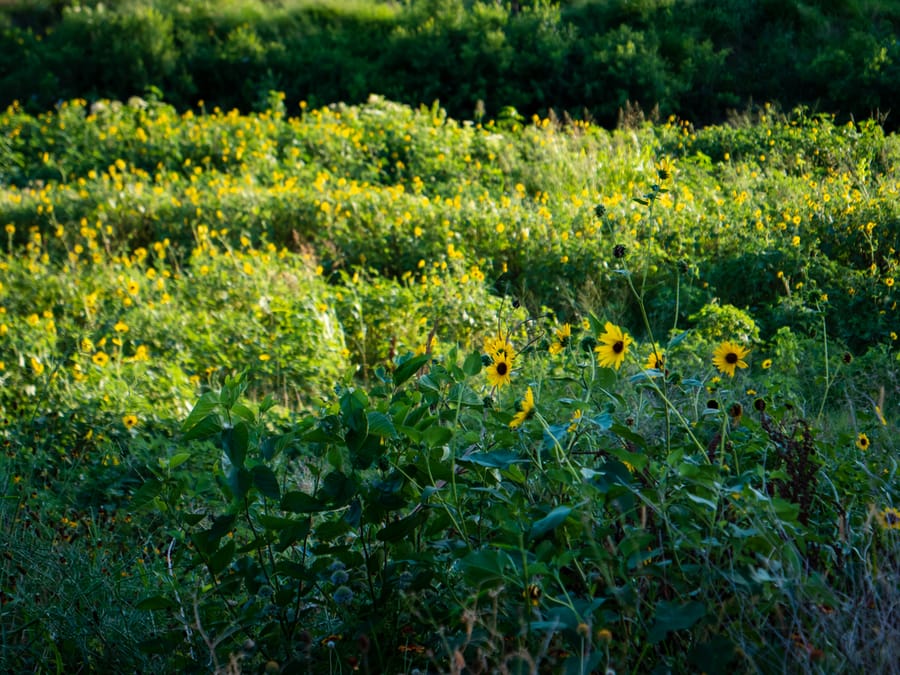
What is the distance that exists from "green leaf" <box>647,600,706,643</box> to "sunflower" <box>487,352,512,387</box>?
2.05ft

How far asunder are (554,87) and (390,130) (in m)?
2.71

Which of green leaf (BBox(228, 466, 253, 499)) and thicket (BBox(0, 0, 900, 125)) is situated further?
thicket (BBox(0, 0, 900, 125))

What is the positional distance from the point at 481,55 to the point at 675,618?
408 inches

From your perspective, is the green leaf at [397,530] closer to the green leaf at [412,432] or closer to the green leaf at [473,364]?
→ the green leaf at [412,432]

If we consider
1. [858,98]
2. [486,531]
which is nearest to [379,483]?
[486,531]

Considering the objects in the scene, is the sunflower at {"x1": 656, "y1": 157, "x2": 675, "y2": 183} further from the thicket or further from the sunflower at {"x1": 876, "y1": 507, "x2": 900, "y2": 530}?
the thicket

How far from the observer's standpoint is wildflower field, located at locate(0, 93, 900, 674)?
5.73 ft

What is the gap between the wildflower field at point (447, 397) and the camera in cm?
175

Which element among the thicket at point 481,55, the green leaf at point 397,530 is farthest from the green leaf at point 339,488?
the thicket at point 481,55

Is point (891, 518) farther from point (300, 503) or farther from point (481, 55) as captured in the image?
point (481, 55)

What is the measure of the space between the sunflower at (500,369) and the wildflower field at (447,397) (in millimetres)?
12

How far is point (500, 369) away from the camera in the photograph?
2.00 meters

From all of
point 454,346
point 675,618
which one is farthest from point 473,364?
point 454,346

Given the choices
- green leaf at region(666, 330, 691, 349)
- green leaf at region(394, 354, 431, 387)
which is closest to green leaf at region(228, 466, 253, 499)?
green leaf at region(394, 354, 431, 387)
